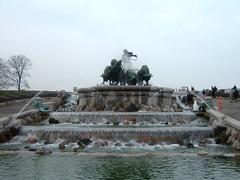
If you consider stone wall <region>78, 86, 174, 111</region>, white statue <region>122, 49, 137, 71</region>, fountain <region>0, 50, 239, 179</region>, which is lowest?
fountain <region>0, 50, 239, 179</region>

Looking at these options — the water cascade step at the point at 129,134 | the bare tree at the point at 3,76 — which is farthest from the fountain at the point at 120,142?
the bare tree at the point at 3,76

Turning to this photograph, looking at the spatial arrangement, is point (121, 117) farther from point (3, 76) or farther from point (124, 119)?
point (3, 76)

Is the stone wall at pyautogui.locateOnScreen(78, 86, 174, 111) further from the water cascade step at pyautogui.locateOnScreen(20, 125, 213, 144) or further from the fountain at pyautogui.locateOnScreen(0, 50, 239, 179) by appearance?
the water cascade step at pyautogui.locateOnScreen(20, 125, 213, 144)

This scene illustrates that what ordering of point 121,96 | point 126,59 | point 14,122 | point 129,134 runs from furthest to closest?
point 126,59
point 121,96
point 14,122
point 129,134

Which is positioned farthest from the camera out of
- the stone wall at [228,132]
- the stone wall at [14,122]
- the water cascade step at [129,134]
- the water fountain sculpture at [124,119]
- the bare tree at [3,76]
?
the bare tree at [3,76]

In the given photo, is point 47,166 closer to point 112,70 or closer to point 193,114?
point 193,114

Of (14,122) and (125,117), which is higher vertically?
(125,117)

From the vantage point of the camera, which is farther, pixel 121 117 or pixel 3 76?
pixel 3 76

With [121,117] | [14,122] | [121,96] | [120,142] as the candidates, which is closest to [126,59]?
[121,96]

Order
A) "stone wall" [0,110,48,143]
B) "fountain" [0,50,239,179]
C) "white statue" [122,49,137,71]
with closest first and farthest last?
"fountain" [0,50,239,179] < "stone wall" [0,110,48,143] < "white statue" [122,49,137,71]

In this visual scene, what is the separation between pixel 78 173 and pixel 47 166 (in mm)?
1385

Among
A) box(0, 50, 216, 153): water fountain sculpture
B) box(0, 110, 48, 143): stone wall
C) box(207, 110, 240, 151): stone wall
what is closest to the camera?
box(207, 110, 240, 151): stone wall

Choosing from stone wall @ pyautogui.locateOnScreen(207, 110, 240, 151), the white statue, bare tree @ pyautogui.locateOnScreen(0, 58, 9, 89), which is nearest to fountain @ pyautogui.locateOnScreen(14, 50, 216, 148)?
the white statue

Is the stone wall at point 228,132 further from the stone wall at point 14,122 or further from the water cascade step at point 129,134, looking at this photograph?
the stone wall at point 14,122
